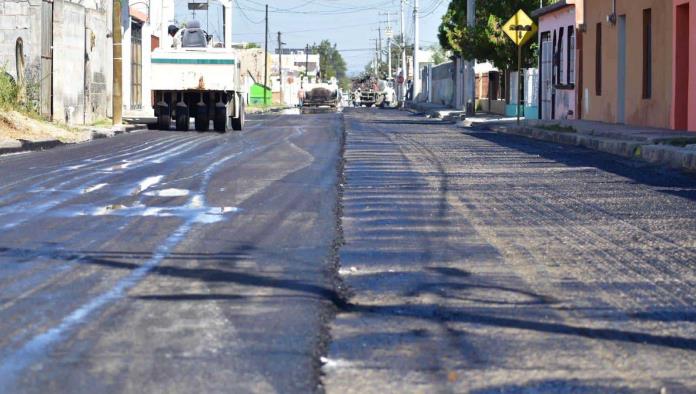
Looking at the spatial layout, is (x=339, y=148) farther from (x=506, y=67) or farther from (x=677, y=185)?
(x=506, y=67)

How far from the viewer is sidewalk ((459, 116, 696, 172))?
1875 cm

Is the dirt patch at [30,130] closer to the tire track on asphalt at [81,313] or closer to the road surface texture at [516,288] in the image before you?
the road surface texture at [516,288]

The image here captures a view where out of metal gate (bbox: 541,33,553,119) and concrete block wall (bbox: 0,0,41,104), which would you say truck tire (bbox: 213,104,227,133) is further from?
metal gate (bbox: 541,33,553,119)

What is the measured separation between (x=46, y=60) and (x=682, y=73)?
1682 centimetres

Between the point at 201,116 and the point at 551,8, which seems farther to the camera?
the point at 551,8

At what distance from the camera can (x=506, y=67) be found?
54.3 m

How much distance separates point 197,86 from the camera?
3391cm

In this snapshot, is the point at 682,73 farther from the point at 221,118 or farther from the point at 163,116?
the point at 163,116

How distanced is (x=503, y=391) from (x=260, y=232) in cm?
548

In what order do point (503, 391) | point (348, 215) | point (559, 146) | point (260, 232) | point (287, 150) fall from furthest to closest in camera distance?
point (559, 146)
point (287, 150)
point (348, 215)
point (260, 232)
point (503, 391)

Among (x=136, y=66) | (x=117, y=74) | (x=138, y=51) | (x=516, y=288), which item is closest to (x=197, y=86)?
(x=117, y=74)

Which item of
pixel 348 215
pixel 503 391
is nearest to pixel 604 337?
pixel 503 391

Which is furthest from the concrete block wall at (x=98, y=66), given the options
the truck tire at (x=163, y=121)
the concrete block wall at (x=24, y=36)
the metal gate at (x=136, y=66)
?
the metal gate at (x=136, y=66)

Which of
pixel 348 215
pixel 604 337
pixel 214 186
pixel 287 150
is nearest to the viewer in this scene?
pixel 604 337
